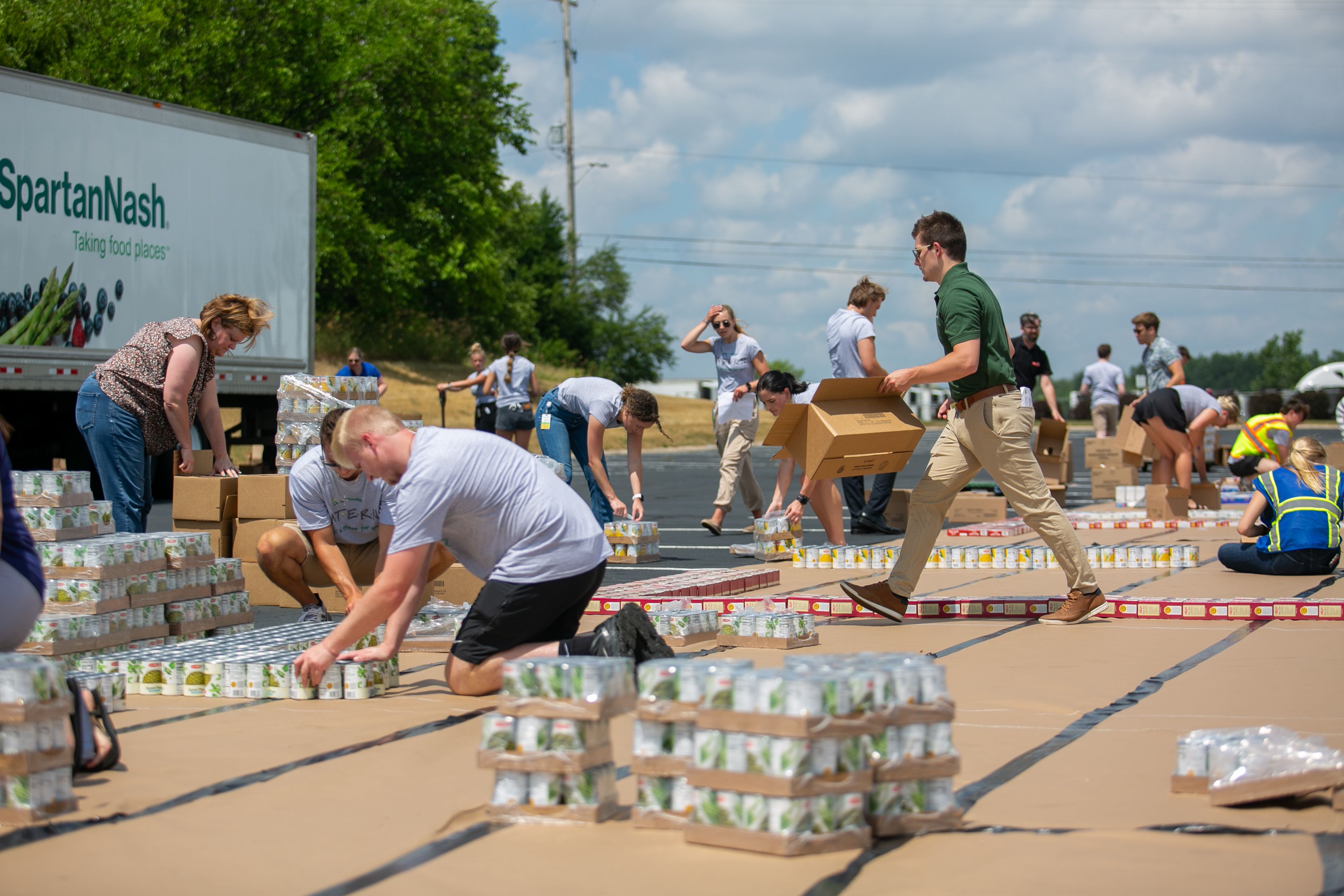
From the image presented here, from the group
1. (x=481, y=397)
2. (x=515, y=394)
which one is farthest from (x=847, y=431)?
(x=481, y=397)

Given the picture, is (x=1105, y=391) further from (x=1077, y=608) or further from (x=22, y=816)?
(x=22, y=816)

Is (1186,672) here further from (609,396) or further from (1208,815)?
(609,396)

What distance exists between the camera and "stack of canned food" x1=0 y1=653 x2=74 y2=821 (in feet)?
11.9

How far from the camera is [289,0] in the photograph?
37.8 metres

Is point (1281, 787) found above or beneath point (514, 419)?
beneath

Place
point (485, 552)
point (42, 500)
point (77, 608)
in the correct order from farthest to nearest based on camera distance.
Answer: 1. point (42, 500)
2. point (77, 608)
3. point (485, 552)

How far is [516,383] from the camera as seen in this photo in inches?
634

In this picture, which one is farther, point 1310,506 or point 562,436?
point 562,436

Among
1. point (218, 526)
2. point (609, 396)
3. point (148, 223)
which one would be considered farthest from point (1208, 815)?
point (148, 223)

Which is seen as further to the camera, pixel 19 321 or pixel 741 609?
pixel 19 321

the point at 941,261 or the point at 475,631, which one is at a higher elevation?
the point at 941,261

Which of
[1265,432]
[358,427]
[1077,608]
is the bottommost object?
[1077,608]

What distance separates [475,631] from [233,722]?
3.22ft

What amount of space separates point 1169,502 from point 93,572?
11.1m
